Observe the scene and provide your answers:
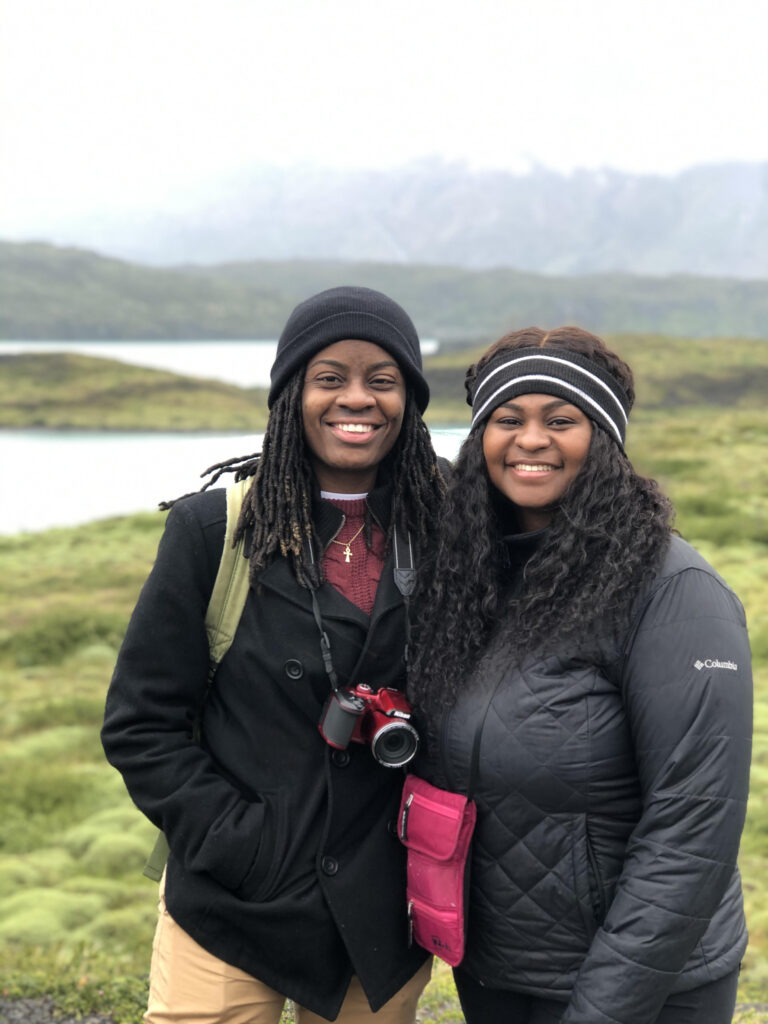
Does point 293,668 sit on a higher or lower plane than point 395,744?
higher

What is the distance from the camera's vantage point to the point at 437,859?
310 centimetres

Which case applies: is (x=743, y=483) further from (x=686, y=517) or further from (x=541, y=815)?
(x=541, y=815)

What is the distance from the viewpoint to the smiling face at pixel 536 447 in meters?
3.16

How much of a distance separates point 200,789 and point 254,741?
227 millimetres

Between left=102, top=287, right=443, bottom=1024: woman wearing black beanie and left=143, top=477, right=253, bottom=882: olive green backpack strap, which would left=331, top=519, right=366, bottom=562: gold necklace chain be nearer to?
left=102, top=287, right=443, bottom=1024: woman wearing black beanie

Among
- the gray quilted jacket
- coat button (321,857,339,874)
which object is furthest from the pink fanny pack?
coat button (321,857,339,874)

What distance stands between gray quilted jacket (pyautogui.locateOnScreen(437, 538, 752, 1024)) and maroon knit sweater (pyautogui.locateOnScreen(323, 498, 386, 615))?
516mm

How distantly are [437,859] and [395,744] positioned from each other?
368 mm

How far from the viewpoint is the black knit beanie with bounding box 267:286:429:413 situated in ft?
10.7

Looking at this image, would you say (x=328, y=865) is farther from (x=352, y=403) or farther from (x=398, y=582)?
(x=352, y=403)

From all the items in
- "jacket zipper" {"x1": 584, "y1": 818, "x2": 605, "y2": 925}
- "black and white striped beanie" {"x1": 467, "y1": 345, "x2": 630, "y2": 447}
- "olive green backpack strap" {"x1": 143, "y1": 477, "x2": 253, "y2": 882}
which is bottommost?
"jacket zipper" {"x1": 584, "y1": 818, "x2": 605, "y2": 925}

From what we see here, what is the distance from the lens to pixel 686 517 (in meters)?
27.9

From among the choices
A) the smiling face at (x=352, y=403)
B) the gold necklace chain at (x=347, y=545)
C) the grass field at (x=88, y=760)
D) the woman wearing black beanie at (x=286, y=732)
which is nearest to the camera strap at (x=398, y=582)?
the woman wearing black beanie at (x=286, y=732)

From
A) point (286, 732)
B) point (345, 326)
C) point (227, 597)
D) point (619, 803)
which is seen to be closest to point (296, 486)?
point (227, 597)
